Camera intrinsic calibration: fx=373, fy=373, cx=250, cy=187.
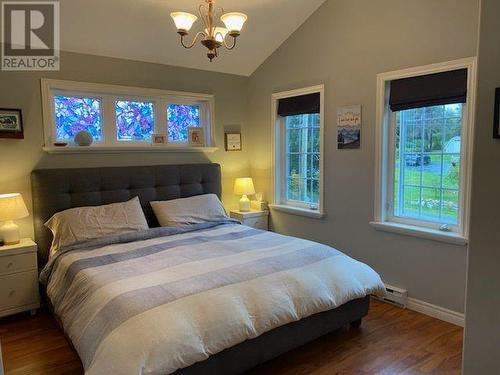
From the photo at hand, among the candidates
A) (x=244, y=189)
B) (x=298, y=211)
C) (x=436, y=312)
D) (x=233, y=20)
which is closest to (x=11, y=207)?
(x=233, y=20)

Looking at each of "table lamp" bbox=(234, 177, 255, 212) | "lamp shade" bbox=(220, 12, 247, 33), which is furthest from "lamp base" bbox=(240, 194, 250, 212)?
"lamp shade" bbox=(220, 12, 247, 33)

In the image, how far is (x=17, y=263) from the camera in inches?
120

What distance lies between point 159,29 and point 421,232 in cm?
303

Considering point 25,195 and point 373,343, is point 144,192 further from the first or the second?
point 373,343

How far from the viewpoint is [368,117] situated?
3.41 metres

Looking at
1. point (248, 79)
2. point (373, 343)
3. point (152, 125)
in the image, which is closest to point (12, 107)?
point (152, 125)

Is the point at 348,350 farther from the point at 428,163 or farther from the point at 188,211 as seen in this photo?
the point at 188,211

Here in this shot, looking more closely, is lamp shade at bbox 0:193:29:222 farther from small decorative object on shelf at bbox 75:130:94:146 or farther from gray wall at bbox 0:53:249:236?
small decorative object on shelf at bbox 75:130:94:146

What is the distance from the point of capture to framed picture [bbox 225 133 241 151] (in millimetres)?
4629

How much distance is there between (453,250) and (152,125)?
3.17 m

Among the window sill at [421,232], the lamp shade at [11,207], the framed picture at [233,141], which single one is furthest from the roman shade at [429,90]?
the lamp shade at [11,207]

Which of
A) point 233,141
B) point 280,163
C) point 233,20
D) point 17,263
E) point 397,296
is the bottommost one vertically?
point 397,296

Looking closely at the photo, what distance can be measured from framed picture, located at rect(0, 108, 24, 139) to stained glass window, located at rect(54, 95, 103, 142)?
346 mm

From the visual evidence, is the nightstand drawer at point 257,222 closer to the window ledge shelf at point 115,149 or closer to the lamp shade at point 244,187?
the lamp shade at point 244,187
